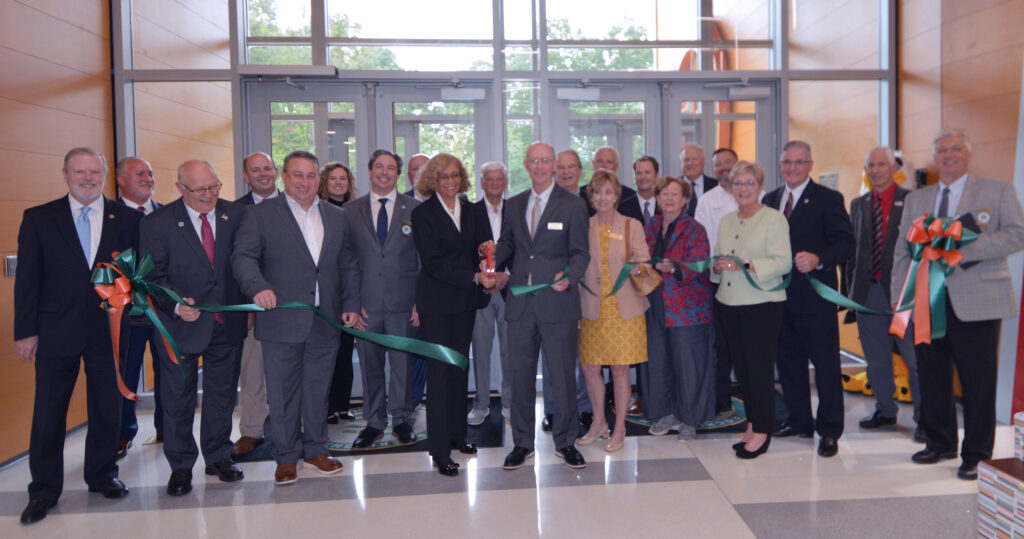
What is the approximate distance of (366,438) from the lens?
14.3ft

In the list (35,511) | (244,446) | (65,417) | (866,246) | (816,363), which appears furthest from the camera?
(866,246)

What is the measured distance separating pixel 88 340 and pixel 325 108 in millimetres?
3224

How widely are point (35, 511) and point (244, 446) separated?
1177 millimetres

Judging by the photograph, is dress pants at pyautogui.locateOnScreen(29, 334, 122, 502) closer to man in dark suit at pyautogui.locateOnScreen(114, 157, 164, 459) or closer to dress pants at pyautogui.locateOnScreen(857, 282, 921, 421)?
man in dark suit at pyautogui.locateOnScreen(114, 157, 164, 459)

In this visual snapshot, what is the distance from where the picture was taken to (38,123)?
14.9ft

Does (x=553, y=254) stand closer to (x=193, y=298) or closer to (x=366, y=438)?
(x=366, y=438)

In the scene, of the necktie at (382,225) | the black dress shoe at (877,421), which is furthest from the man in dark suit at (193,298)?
the black dress shoe at (877,421)

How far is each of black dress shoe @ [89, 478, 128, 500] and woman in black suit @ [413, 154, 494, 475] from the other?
62.9 inches

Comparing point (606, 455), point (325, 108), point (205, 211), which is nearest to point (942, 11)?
point (606, 455)

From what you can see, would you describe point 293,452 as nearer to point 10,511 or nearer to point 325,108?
point 10,511

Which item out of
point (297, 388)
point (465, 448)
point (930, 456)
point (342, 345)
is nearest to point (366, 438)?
point (465, 448)

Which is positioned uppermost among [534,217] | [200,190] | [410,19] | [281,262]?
[410,19]

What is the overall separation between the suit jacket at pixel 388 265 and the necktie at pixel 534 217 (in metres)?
0.82

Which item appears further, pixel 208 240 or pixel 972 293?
pixel 208 240
